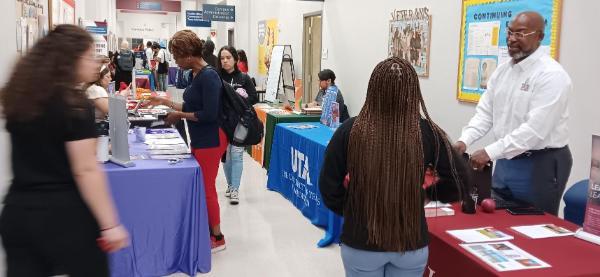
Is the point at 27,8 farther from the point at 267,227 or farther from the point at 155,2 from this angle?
the point at 155,2

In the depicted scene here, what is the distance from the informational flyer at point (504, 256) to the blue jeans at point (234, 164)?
10.3 ft

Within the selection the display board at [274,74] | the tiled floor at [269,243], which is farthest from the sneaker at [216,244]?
the display board at [274,74]

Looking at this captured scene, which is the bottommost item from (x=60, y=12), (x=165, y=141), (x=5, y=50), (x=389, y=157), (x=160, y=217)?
(x=160, y=217)

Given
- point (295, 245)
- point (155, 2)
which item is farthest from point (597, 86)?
point (155, 2)

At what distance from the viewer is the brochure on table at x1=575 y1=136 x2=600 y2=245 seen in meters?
1.94

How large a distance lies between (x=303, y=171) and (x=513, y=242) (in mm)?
2760

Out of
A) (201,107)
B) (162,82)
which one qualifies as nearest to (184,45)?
(201,107)

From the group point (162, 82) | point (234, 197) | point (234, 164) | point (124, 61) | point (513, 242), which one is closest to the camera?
point (513, 242)

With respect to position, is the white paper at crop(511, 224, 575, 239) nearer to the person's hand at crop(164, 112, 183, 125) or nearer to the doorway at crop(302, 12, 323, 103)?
the person's hand at crop(164, 112, 183, 125)

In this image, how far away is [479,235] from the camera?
2.00 meters

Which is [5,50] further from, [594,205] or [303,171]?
[594,205]

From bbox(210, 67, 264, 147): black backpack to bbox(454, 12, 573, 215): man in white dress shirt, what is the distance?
1.56 metres

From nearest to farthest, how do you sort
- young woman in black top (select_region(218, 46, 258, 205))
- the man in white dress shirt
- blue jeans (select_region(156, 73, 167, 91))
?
the man in white dress shirt
young woman in black top (select_region(218, 46, 258, 205))
blue jeans (select_region(156, 73, 167, 91))

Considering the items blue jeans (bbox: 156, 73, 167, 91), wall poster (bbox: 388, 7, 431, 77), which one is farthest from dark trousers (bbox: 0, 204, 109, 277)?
blue jeans (bbox: 156, 73, 167, 91)
